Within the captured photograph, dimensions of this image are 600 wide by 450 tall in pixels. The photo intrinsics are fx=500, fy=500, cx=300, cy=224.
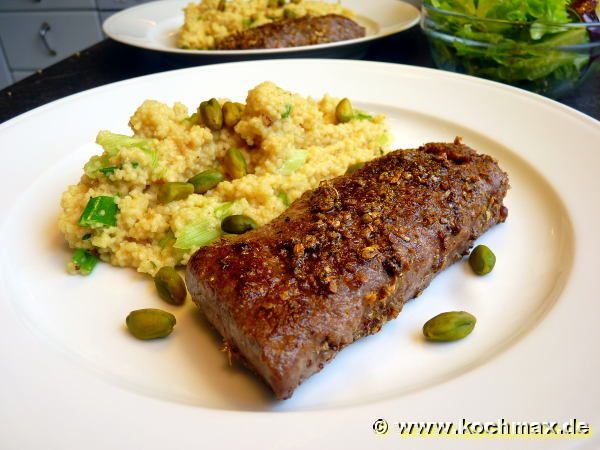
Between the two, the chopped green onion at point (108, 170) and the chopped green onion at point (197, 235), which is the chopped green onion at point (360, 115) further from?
the chopped green onion at point (108, 170)

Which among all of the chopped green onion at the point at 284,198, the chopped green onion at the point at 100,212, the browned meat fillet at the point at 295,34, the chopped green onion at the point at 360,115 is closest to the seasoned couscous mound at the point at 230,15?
the browned meat fillet at the point at 295,34

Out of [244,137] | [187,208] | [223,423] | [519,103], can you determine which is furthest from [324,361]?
[519,103]

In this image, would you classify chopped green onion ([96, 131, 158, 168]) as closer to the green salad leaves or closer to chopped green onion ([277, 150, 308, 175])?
chopped green onion ([277, 150, 308, 175])

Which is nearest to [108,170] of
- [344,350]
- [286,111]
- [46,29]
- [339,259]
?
[286,111]

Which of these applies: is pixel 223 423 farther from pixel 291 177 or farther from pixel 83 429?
pixel 291 177

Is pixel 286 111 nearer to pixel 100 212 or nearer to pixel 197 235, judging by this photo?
pixel 197 235
